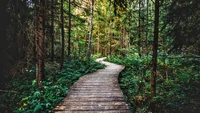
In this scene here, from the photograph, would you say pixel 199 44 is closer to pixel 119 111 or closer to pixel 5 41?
pixel 119 111

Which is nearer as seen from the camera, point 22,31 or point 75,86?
point 22,31

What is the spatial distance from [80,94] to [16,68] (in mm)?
3612

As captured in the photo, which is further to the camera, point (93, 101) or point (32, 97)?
point (32, 97)

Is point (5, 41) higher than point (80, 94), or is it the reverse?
point (5, 41)

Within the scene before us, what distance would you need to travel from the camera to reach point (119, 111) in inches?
198

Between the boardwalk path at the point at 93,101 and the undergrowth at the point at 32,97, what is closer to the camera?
the boardwalk path at the point at 93,101

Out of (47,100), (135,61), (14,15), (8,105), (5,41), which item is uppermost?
(14,15)

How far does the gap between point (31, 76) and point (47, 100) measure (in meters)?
6.07

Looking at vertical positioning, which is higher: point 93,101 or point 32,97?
point 93,101

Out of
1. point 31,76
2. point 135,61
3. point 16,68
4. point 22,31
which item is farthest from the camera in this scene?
point 135,61

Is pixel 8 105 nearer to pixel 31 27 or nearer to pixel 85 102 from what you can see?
pixel 85 102

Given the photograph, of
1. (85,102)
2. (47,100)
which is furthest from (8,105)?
(85,102)

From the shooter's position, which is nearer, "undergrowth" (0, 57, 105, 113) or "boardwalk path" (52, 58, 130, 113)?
"boardwalk path" (52, 58, 130, 113)

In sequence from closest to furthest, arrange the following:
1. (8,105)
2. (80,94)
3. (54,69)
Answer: (80,94), (8,105), (54,69)
